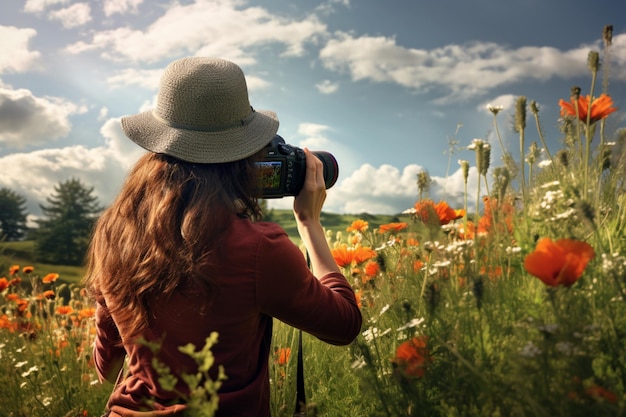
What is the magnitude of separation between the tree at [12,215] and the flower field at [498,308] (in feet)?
140

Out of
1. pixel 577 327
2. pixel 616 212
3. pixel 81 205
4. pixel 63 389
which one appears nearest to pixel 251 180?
pixel 577 327

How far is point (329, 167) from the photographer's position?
251 centimetres

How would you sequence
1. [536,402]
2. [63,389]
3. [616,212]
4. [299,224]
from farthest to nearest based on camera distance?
[63,389], [616,212], [299,224], [536,402]

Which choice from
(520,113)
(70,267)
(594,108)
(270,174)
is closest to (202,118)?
(270,174)

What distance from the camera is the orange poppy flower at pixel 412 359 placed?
1737mm

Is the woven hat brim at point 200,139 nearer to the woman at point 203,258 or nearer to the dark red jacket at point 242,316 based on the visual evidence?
the woman at point 203,258

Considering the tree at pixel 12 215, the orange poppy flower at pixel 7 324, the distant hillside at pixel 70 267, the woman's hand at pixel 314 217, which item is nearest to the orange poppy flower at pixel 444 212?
the woman's hand at pixel 314 217

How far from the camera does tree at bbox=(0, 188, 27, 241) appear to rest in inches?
1645

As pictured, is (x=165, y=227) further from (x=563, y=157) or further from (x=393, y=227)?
(x=563, y=157)

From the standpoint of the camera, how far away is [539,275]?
1.48 metres

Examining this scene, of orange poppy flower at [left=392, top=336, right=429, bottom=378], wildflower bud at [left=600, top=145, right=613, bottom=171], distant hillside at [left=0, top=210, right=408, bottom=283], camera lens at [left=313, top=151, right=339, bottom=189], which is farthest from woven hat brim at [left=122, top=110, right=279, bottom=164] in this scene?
distant hillside at [left=0, top=210, right=408, bottom=283]

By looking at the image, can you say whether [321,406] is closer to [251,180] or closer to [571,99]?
[251,180]

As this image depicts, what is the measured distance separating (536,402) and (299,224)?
1.05 m

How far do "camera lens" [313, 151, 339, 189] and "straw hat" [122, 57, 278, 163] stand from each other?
43 cm
